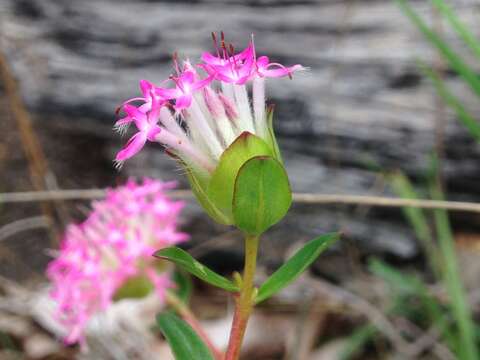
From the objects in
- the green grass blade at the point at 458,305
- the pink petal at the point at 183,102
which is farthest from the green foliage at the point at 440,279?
the pink petal at the point at 183,102

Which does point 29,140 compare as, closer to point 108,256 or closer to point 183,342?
point 108,256

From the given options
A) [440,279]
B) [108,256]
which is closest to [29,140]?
[108,256]

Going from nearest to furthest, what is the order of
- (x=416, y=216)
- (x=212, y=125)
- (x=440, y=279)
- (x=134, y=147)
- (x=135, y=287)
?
1. (x=134, y=147)
2. (x=212, y=125)
3. (x=135, y=287)
4. (x=416, y=216)
5. (x=440, y=279)

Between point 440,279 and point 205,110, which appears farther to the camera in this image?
point 440,279

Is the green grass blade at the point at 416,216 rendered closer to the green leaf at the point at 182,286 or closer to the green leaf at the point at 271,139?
the green leaf at the point at 182,286

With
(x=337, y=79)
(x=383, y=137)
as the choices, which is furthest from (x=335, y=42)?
(x=383, y=137)

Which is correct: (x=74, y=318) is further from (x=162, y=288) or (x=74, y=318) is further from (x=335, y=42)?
(x=335, y=42)
